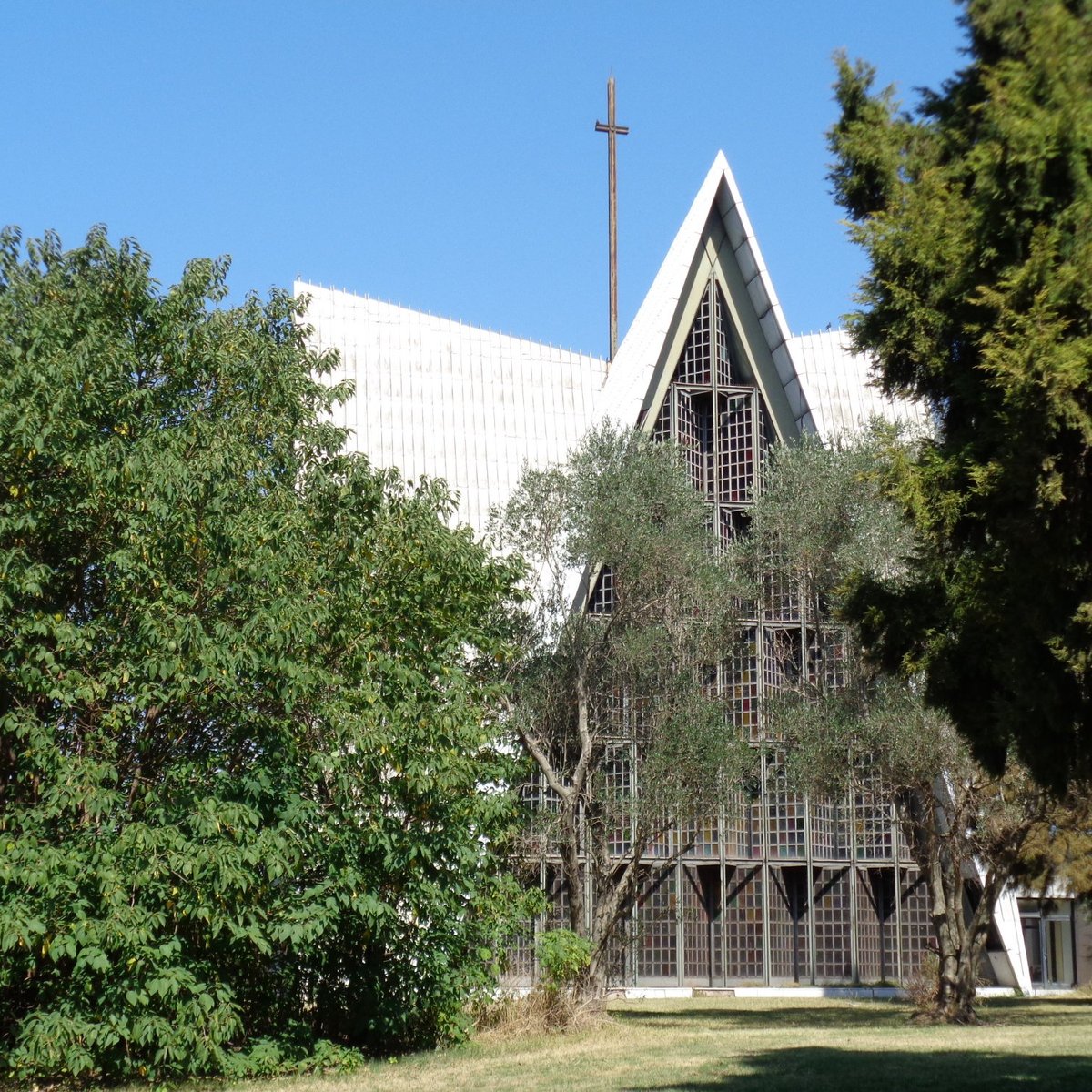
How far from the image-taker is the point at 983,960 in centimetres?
3175

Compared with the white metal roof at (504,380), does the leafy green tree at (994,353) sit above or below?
below

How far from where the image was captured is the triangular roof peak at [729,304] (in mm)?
29859

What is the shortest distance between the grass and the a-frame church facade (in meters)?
6.40

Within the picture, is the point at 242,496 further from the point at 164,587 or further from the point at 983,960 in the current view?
the point at 983,960

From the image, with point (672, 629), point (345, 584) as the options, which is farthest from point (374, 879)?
point (672, 629)

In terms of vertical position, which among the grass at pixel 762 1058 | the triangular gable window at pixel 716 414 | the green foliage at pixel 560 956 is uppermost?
the triangular gable window at pixel 716 414

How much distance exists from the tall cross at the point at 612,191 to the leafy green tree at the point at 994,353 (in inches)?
1283

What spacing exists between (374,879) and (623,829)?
23.2ft

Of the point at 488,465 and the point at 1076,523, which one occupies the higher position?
the point at 488,465

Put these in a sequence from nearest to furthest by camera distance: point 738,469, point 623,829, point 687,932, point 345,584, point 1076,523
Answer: point 1076,523 → point 345,584 → point 623,829 → point 687,932 → point 738,469

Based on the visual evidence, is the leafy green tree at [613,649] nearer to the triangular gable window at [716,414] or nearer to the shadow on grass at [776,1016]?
the shadow on grass at [776,1016]

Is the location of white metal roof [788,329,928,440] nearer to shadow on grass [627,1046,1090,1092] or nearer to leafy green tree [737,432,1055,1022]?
leafy green tree [737,432,1055,1022]


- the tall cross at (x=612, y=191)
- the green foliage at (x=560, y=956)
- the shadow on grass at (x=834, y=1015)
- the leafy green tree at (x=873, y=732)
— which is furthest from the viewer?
the tall cross at (x=612, y=191)

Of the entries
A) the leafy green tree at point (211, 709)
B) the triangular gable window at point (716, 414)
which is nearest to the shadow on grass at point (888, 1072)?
the leafy green tree at point (211, 709)
